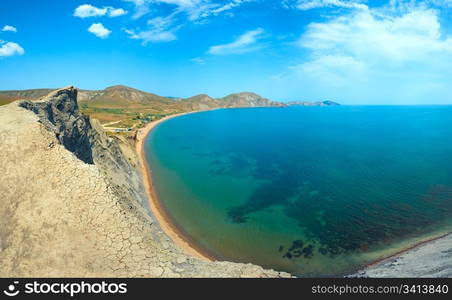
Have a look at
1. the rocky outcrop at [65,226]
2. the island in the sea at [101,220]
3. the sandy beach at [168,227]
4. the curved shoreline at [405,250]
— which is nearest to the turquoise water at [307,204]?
the island in the sea at [101,220]

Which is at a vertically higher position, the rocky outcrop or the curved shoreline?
the rocky outcrop

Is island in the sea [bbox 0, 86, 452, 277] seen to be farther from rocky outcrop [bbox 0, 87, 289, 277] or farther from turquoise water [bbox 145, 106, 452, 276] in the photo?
turquoise water [bbox 145, 106, 452, 276]

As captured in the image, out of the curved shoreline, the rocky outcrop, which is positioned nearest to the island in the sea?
the rocky outcrop

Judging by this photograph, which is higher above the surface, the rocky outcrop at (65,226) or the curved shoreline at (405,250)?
the rocky outcrop at (65,226)

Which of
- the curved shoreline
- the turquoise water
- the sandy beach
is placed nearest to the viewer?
the curved shoreline

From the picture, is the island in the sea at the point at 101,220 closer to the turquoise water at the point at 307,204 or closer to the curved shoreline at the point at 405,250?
the curved shoreline at the point at 405,250

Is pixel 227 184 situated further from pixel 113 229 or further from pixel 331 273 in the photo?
pixel 113 229

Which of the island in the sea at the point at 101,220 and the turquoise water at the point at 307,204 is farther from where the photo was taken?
the turquoise water at the point at 307,204

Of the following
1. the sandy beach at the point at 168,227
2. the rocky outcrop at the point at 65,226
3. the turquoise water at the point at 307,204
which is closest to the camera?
the rocky outcrop at the point at 65,226
